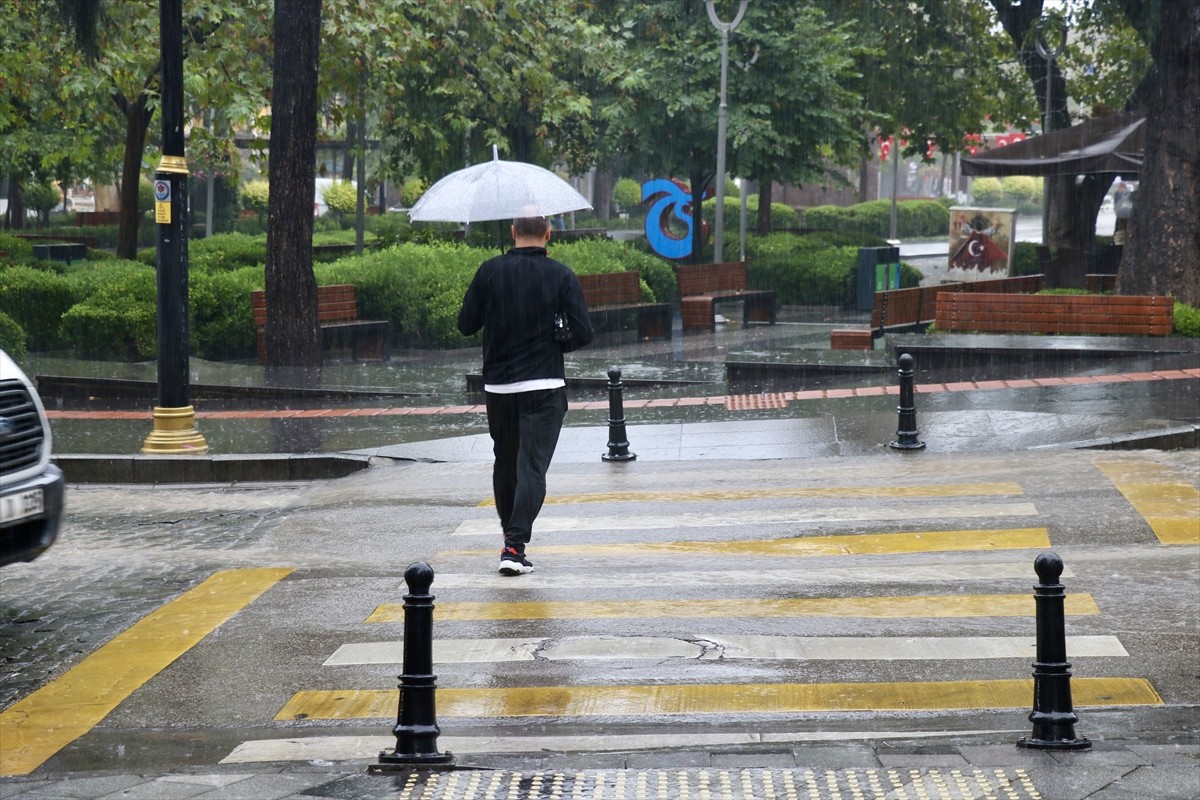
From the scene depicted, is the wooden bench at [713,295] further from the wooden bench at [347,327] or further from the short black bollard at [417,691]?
the short black bollard at [417,691]

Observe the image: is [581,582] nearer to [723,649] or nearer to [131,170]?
[723,649]

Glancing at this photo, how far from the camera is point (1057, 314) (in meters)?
18.6

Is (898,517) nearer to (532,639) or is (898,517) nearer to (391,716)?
(532,639)

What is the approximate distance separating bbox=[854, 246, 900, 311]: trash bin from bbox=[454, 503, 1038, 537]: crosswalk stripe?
70.4 feet

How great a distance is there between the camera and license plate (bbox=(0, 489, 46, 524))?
689 centimetres

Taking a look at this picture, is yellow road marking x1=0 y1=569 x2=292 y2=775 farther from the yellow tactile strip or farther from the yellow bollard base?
the yellow bollard base

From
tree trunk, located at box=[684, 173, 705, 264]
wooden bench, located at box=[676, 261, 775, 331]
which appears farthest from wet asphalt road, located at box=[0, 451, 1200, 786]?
tree trunk, located at box=[684, 173, 705, 264]

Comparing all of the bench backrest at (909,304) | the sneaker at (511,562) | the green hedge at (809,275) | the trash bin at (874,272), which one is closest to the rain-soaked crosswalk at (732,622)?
the sneaker at (511,562)

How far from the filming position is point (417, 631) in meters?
5.61

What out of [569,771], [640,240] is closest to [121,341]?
[569,771]

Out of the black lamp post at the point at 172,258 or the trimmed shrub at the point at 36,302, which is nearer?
the black lamp post at the point at 172,258

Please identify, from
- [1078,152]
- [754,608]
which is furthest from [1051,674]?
[1078,152]

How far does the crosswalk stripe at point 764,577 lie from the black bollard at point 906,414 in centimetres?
390

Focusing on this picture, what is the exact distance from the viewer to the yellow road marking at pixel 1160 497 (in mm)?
9539
